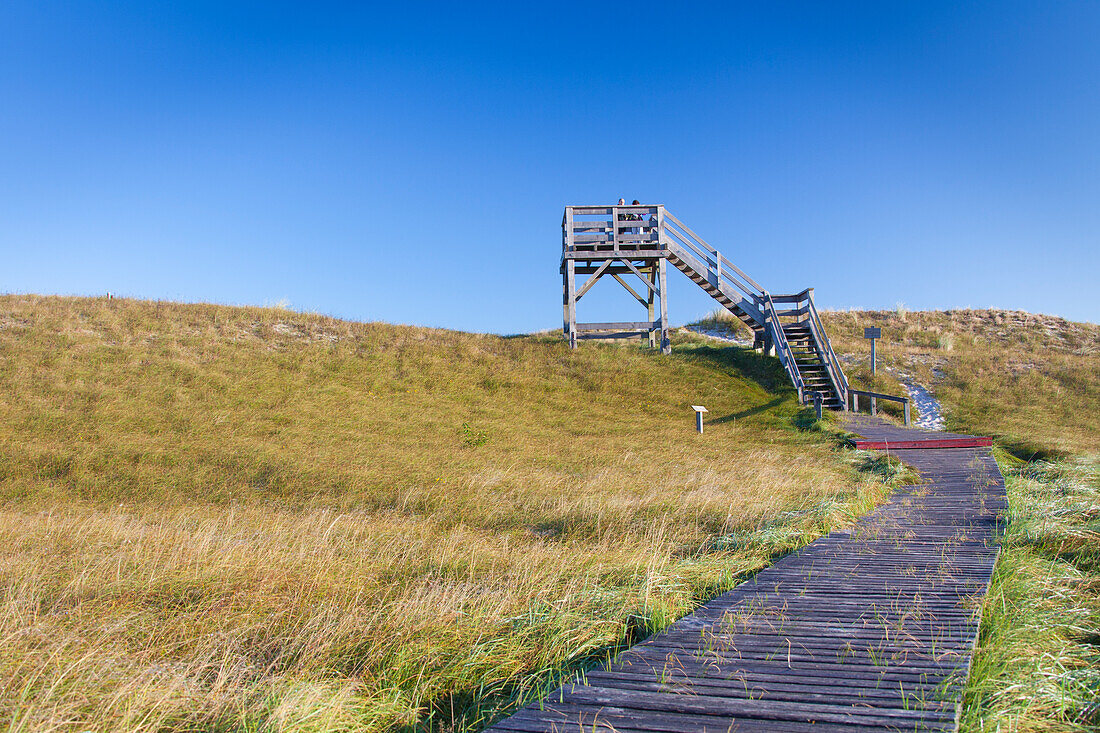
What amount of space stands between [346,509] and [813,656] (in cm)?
879

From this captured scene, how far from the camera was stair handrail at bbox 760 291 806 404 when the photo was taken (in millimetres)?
22031

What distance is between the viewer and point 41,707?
383cm

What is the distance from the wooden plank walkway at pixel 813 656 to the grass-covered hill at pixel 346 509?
617 mm

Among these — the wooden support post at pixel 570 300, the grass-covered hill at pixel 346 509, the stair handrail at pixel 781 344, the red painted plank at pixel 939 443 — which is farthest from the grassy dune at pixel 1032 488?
the wooden support post at pixel 570 300

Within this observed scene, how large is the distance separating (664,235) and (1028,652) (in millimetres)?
23261

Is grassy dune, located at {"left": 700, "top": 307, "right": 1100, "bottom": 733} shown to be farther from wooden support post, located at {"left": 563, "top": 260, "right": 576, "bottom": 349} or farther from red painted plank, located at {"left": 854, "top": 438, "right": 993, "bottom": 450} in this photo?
wooden support post, located at {"left": 563, "top": 260, "right": 576, "bottom": 349}

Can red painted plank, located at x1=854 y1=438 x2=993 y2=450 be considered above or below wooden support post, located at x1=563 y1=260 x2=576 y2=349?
below

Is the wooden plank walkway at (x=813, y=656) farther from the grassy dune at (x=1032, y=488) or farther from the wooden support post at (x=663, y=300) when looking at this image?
the wooden support post at (x=663, y=300)

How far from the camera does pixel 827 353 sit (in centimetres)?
2319

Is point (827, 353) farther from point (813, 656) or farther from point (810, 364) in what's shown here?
point (813, 656)

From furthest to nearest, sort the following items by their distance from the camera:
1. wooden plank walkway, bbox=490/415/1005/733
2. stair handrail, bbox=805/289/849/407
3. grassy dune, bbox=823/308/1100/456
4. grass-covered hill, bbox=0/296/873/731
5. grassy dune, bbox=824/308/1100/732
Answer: stair handrail, bbox=805/289/849/407 < grassy dune, bbox=823/308/1100/456 < grass-covered hill, bbox=0/296/873/731 < grassy dune, bbox=824/308/1100/732 < wooden plank walkway, bbox=490/415/1005/733

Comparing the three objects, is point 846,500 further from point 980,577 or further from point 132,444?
point 132,444

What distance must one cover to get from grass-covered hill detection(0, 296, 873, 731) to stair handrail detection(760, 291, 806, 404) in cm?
83

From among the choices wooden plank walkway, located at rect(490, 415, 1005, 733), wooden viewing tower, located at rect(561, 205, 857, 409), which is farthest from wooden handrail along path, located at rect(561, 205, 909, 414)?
wooden plank walkway, located at rect(490, 415, 1005, 733)
